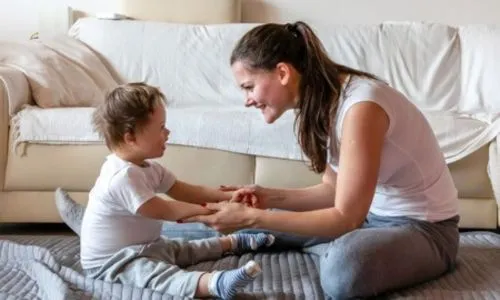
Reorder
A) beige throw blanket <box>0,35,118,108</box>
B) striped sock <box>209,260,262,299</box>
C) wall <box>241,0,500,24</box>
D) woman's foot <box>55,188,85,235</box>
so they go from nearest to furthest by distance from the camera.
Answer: striped sock <box>209,260,262,299</box> < woman's foot <box>55,188,85,235</box> < beige throw blanket <box>0,35,118,108</box> < wall <box>241,0,500,24</box>

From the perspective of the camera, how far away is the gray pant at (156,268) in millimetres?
1366

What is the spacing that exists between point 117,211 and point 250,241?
419 millimetres

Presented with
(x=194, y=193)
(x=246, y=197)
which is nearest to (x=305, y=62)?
(x=246, y=197)

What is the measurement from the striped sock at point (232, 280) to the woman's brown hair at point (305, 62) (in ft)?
1.08

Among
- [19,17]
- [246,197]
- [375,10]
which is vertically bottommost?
[246,197]

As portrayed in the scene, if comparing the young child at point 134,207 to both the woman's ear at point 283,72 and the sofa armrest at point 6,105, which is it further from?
the sofa armrest at point 6,105

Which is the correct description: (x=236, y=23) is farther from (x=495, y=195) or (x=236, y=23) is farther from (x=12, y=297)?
(x=12, y=297)

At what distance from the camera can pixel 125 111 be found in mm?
1464

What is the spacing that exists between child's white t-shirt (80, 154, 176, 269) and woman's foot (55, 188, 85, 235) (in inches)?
16.5

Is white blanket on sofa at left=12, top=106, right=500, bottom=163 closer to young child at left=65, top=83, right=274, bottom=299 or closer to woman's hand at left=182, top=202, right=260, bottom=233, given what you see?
young child at left=65, top=83, right=274, bottom=299

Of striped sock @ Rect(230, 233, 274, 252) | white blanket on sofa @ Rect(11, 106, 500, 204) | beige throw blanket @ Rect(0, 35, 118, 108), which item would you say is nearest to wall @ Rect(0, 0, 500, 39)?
beige throw blanket @ Rect(0, 35, 118, 108)

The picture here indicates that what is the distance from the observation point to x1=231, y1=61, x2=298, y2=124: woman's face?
136 centimetres

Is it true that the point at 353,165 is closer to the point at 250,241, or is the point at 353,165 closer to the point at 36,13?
the point at 250,241

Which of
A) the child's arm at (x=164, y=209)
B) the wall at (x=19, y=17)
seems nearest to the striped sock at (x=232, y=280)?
the child's arm at (x=164, y=209)
